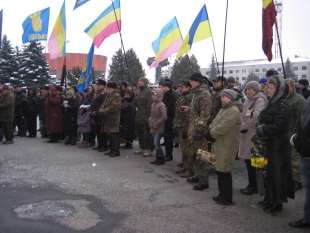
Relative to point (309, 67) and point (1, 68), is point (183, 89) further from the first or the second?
point (309, 67)

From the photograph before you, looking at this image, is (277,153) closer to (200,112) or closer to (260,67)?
(200,112)

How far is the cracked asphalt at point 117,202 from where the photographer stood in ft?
13.7

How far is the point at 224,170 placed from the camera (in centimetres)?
486

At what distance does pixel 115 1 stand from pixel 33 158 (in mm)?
5755

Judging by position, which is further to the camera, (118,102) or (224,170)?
(118,102)

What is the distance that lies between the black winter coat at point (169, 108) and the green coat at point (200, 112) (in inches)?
78.5

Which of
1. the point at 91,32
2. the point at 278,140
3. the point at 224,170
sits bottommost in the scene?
the point at 224,170

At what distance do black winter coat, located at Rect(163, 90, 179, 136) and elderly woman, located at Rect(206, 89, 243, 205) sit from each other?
2.95 metres

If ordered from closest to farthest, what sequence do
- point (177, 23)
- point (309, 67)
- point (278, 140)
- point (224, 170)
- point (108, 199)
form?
point (278, 140)
point (224, 170)
point (108, 199)
point (177, 23)
point (309, 67)

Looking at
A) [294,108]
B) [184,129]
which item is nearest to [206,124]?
[184,129]

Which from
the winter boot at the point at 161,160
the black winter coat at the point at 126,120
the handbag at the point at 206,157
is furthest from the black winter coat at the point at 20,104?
the handbag at the point at 206,157

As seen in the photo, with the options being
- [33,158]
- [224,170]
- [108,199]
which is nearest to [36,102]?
[33,158]

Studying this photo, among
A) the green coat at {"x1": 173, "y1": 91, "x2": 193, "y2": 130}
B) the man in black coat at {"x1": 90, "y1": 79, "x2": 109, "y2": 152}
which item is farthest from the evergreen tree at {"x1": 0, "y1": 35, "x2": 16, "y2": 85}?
the green coat at {"x1": 173, "y1": 91, "x2": 193, "y2": 130}

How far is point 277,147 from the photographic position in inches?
179
